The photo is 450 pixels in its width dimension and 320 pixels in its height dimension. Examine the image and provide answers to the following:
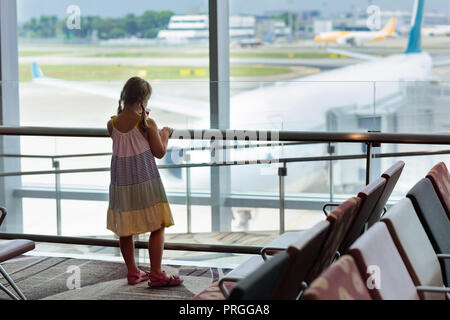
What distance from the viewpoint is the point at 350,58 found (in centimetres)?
1411

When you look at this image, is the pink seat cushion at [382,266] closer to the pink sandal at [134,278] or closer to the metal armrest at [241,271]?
the metal armrest at [241,271]

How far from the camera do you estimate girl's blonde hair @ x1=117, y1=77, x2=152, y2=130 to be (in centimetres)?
386

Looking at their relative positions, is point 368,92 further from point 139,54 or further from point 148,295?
point 139,54

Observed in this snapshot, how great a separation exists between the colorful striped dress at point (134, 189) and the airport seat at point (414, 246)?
1701 mm

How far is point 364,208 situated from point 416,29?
1073cm

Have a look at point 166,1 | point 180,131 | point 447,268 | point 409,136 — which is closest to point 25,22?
point 166,1

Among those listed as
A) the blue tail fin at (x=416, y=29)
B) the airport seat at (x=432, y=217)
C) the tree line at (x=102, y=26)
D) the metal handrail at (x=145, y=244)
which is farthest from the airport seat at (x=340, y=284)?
the tree line at (x=102, y=26)

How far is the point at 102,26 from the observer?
40.8ft

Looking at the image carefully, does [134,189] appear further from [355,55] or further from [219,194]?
[355,55]

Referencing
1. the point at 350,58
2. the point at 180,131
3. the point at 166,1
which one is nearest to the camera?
the point at 180,131

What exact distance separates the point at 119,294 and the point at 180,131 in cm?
109

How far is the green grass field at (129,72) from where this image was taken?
12055 millimetres

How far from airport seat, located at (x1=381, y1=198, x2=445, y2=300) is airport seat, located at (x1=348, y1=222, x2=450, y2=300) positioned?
46 mm

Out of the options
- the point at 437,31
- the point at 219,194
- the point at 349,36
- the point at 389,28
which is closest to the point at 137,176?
the point at 219,194
